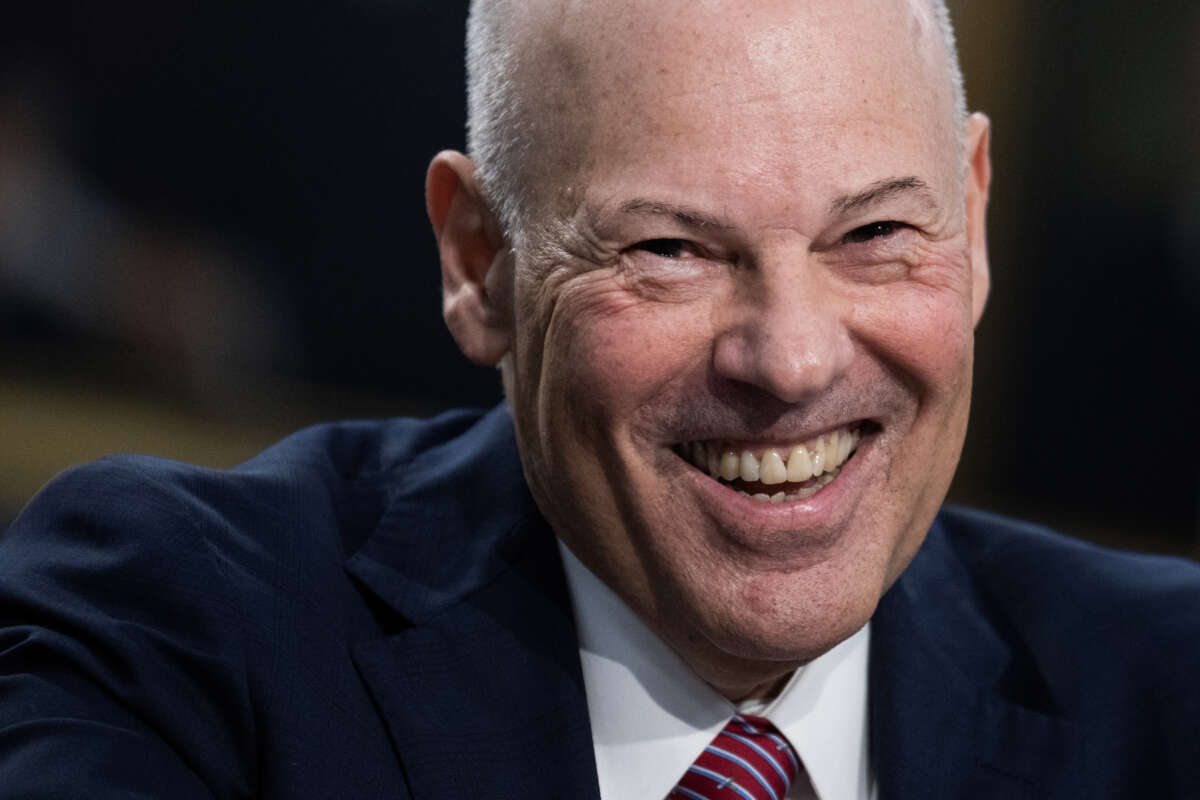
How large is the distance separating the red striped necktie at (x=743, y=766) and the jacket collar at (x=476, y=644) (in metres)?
0.14

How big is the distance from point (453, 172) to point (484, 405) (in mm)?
1673

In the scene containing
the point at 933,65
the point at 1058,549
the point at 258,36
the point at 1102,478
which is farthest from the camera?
the point at 1102,478

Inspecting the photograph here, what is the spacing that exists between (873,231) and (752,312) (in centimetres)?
19

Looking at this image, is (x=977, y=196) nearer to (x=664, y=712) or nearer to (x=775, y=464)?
(x=775, y=464)

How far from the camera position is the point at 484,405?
3504 mm

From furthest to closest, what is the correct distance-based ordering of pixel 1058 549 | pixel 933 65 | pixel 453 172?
pixel 1058 549 → pixel 453 172 → pixel 933 65

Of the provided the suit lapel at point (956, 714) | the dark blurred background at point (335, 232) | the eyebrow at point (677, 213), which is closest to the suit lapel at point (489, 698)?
the suit lapel at point (956, 714)

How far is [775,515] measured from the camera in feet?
5.29

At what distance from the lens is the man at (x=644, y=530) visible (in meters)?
1.53

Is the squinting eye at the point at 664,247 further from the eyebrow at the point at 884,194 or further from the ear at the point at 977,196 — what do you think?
the ear at the point at 977,196

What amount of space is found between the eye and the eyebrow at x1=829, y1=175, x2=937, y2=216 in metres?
0.04

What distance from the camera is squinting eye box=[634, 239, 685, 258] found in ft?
5.21

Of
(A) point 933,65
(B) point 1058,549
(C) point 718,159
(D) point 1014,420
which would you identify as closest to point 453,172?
(C) point 718,159

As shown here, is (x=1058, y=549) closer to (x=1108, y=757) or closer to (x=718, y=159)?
(x=1108, y=757)
